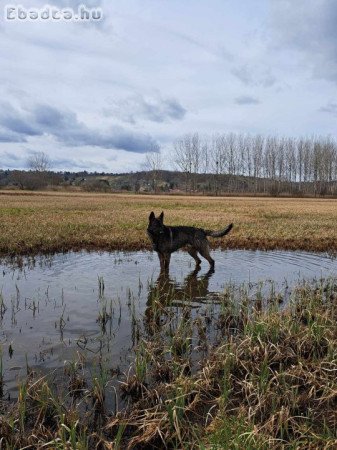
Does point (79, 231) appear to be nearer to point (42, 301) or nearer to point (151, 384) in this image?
point (42, 301)

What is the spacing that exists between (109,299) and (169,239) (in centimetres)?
294

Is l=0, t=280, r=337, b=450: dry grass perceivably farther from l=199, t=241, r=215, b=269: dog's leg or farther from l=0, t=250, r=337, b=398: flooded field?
l=199, t=241, r=215, b=269: dog's leg

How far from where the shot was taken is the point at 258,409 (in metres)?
3.72

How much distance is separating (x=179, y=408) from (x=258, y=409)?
0.76m

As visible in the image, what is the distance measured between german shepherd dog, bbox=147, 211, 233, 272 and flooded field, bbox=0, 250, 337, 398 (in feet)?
1.49

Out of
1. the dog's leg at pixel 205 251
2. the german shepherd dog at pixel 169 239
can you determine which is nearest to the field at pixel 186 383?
the german shepherd dog at pixel 169 239

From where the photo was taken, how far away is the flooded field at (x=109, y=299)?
17.0 ft

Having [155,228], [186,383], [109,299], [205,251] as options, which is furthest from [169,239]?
[186,383]

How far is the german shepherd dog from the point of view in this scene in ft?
32.7

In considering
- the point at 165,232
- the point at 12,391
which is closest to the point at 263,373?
the point at 12,391

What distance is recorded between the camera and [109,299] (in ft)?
25.0

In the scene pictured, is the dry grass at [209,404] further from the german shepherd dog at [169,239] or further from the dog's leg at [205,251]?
the dog's leg at [205,251]

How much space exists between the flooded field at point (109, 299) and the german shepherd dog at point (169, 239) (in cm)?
45

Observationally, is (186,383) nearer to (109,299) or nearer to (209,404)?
(209,404)
